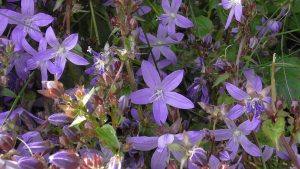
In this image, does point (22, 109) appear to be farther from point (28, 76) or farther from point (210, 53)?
point (210, 53)

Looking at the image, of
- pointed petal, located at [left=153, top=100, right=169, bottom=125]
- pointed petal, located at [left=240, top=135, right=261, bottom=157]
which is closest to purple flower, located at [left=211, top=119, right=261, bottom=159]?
pointed petal, located at [left=240, top=135, right=261, bottom=157]

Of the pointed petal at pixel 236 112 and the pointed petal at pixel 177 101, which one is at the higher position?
the pointed petal at pixel 177 101

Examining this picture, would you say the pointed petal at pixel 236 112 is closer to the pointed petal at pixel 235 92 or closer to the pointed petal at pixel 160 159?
the pointed petal at pixel 235 92

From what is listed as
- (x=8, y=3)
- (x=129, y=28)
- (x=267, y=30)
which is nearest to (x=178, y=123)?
(x=129, y=28)

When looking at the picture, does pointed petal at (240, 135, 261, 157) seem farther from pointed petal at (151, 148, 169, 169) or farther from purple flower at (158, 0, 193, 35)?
purple flower at (158, 0, 193, 35)

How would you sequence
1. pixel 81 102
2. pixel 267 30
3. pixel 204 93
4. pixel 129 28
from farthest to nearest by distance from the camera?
1. pixel 267 30
2. pixel 204 93
3. pixel 129 28
4. pixel 81 102

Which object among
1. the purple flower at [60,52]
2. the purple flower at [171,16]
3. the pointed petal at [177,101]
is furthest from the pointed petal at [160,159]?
the purple flower at [171,16]
